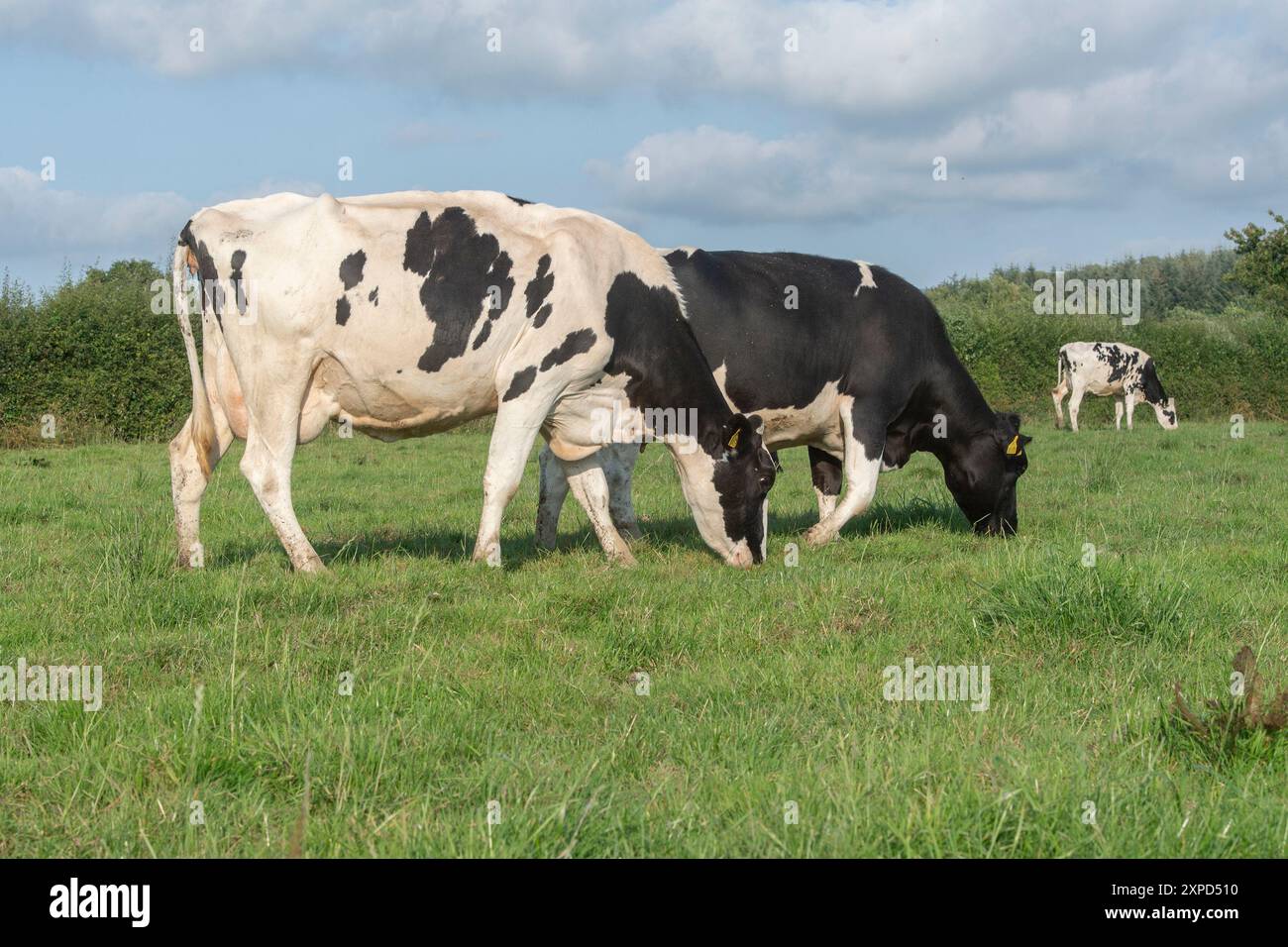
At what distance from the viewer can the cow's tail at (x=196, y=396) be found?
8.00m

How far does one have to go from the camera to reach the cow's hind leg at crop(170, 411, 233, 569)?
26.4 feet

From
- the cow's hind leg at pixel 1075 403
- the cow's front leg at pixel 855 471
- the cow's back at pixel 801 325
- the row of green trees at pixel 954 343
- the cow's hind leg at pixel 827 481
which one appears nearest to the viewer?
the cow's back at pixel 801 325

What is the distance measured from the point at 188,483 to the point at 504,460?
2.26 meters

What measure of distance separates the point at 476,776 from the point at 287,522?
4410mm

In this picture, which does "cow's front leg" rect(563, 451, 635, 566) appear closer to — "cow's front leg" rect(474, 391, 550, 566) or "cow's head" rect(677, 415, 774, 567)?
"cow's head" rect(677, 415, 774, 567)

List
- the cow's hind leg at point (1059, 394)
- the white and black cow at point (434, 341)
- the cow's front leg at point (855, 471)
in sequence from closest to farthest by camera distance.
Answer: the white and black cow at point (434, 341) → the cow's front leg at point (855, 471) → the cow's hind leg at point (1059, 394)

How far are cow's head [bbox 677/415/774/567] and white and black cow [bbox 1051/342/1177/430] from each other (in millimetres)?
23357

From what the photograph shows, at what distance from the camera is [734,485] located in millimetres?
8602

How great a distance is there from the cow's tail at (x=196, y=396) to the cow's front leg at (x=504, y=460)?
2.03 metres

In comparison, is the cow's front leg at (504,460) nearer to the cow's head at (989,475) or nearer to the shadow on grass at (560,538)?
the shadow on grass at (560,538)

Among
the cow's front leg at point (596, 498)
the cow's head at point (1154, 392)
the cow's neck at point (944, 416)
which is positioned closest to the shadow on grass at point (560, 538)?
the cow's front leg at point (596, 498)

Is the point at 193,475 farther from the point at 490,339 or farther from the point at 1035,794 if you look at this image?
the point at 1035,794

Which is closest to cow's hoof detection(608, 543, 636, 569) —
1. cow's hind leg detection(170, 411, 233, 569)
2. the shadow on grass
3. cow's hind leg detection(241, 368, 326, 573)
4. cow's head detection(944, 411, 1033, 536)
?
the shadow on grass
